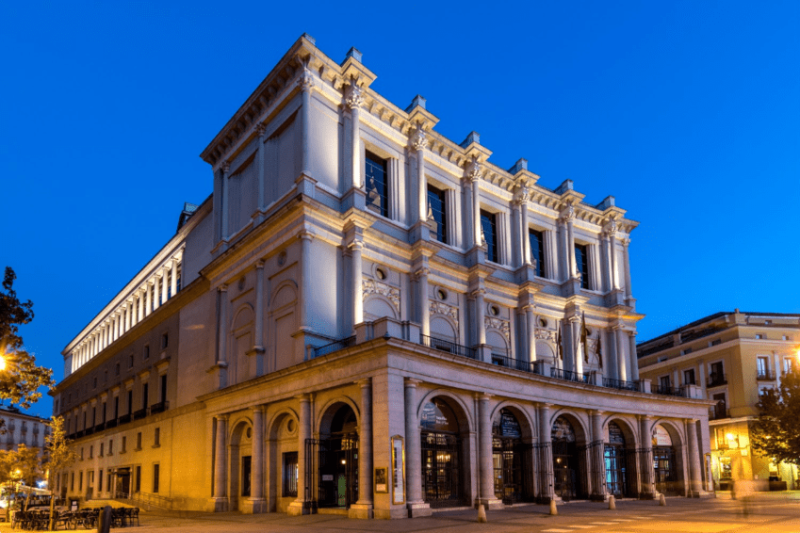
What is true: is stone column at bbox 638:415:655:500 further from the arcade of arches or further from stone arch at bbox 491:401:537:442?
stone arch at bbox 491:401:537:442

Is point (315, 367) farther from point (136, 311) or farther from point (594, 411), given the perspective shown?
point (136, 311)

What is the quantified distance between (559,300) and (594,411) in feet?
31.2

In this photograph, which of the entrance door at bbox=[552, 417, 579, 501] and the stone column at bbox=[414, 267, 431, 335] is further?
the entrance door at bbox=[552, 417, 579, 501]

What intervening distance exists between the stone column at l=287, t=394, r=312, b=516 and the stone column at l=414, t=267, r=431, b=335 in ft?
29.3

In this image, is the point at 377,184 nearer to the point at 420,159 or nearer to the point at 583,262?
the point at 420,159

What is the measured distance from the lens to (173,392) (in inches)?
1735

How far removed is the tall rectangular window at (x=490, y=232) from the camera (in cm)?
4469

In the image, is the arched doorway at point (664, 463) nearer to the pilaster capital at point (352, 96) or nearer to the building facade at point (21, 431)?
the pilaster capital at point (352, 96)

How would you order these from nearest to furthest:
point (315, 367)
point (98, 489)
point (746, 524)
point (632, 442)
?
point (746, 524) → point (315, 367) → point (632, 442) → point (98, 489)

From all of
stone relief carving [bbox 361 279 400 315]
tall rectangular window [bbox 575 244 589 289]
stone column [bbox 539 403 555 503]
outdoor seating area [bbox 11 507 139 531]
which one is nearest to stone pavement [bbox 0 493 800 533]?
outdoor seating area [bbox 11 507 139 531]

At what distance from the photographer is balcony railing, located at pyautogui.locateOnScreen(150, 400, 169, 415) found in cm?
4442

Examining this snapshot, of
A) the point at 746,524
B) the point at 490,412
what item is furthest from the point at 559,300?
the point at 746,524

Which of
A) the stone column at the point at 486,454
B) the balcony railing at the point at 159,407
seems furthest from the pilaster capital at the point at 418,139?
the balcony railing at the point at 159,407

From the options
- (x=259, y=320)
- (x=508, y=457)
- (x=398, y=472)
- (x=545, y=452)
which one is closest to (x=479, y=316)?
(x=508, y=457)
